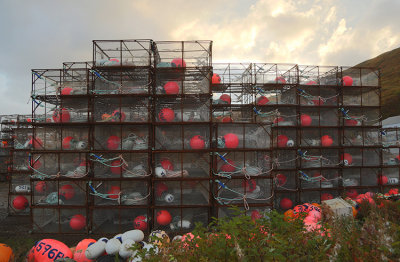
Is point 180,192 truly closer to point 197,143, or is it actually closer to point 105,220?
point 197,143

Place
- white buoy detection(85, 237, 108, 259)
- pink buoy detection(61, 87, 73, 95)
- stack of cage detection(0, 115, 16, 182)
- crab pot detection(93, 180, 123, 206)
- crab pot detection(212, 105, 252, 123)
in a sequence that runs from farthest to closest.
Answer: stack of cage detection(0, 115, 16, 182)
crab pot detection(212, 105, 252, 123)
pink buoy detection(61, 87, 73, 95)
crab pot detection(93, 180, 123, 206)
white buoy detection(85, 237, 108, 259)

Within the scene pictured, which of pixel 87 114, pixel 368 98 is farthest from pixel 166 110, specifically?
pixel 368 98

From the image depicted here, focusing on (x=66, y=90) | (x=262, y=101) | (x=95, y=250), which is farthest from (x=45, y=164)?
(x=262, y=101)

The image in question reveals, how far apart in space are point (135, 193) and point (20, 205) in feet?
25.2

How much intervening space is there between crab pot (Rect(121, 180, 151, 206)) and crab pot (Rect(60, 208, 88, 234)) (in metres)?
→ 1.92

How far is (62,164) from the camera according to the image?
30.6 ft

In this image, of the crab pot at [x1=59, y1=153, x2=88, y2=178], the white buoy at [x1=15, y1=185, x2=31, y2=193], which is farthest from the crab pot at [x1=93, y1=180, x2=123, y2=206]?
the white buoy at [x1=15, y1=185, x2=31, y2=193]

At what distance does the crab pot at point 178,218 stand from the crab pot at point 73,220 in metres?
3.12

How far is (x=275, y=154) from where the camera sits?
12141mm

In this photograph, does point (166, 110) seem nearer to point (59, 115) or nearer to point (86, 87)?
point (86, 87)

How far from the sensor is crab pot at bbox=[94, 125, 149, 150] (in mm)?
9242

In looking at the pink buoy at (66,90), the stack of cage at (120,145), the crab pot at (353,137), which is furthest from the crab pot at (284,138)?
the pink buoy at (66,90)

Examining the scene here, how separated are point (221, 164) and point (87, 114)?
6.40m

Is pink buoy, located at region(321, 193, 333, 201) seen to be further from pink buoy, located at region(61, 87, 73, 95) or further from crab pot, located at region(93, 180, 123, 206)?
pink buoy, located at region(61, 87, 73, 95)
